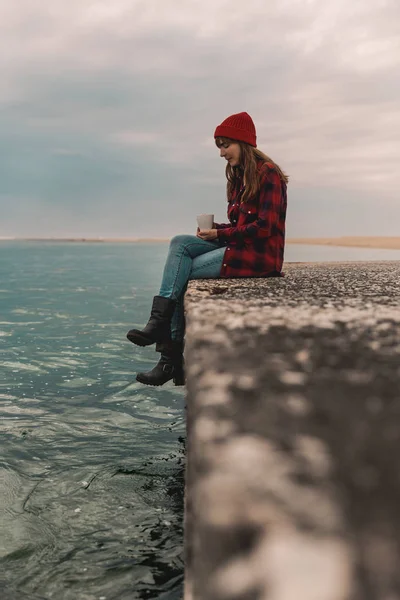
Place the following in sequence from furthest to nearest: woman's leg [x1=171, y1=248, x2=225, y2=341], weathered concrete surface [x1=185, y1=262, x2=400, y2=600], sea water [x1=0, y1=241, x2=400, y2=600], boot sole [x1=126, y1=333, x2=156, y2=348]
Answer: woman's leg [x1=171, y1=248, x2=225, y2=341] → boot sole [x1=126, y1=333, x2=156, y2=348] → sea water [x1=0, y1=241, x2=400, y2=600] → weathered concrete surface [x1=185, y1=262, x2=400, y2=600]

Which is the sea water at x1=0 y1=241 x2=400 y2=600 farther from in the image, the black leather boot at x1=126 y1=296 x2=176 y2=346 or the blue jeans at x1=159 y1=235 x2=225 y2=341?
the blue jeans at x1=159 y1=235 x2=225 y2=341

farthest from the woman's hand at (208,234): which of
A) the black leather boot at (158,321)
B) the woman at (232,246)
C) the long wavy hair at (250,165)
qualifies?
the black leather boot at (158,321)

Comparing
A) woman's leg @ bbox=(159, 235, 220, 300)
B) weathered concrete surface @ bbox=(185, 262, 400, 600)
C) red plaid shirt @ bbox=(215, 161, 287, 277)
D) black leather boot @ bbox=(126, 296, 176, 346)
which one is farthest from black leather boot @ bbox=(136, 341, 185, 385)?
weathered concrete surface @ bbox=(185, 262, 400, 600)

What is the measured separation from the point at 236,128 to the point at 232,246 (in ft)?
3.09

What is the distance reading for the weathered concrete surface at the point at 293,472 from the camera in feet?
2.03

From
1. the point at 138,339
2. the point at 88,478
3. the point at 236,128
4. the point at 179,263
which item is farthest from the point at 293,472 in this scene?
the point at 236,128

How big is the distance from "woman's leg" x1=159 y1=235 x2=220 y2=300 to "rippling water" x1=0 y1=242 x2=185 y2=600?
1493mm

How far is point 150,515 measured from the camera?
11.6ft

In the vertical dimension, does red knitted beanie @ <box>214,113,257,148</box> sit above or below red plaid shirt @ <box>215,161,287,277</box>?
above

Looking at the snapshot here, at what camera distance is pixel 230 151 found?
14.2ft

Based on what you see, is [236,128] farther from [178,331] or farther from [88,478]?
[88,478]

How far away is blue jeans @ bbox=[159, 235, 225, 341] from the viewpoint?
4305 millimetres

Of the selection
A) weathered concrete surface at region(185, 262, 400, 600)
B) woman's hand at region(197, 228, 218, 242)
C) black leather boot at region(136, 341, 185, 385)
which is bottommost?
black leather boot at region(136, 341, 185, 385)

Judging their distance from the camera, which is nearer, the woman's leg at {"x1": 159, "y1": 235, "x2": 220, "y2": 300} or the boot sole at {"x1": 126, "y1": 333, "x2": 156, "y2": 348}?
the boot sole at {"x1": 126, "y1": 333, "x2": 156, "y2": 348}
